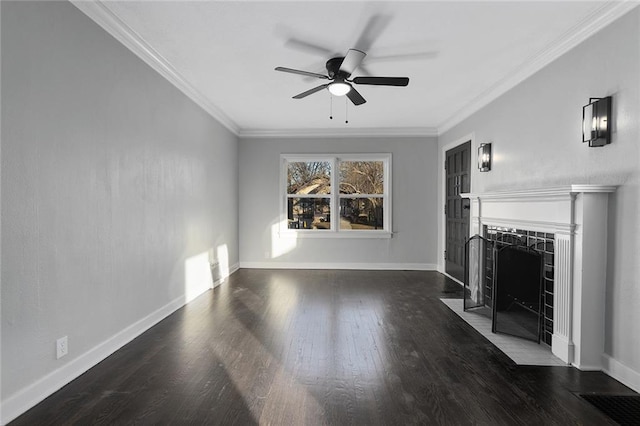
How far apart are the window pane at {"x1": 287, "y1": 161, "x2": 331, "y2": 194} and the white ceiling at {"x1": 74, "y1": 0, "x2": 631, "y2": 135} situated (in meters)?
2.11

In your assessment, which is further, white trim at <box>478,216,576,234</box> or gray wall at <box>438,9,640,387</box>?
white trim at <box>478,216,576,234</box>

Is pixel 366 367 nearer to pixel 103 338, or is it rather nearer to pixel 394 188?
pixel 103 338

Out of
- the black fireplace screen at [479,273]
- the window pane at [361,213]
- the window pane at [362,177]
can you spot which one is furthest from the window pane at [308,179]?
the black fireplace screen at [479,273]

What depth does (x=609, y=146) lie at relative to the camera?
261cm

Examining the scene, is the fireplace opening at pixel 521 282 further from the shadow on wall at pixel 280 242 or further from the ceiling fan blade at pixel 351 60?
the shadow on wall at pixel 280 242

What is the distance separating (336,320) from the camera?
372cm

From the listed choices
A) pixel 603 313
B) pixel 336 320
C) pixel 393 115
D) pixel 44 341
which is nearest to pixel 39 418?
pixel 44 341

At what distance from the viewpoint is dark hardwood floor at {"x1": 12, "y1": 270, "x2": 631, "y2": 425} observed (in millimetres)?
2027

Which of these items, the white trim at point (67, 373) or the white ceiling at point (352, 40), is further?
the white ceiling at point (352, 40)

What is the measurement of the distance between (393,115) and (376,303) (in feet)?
10.1

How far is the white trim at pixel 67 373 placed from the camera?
1.97 m

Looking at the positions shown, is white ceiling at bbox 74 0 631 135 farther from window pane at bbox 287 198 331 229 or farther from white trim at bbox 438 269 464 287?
white trim at bbox 438 269 464 287

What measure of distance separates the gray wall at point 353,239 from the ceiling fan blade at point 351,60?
3.42 m

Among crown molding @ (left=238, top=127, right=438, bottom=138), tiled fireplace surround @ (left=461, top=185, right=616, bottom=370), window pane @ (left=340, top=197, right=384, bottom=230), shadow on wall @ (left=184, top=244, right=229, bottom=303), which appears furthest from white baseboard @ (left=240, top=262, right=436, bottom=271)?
tiled fireplace surround @ (left=461, top=185, right=616, bottom=370)
